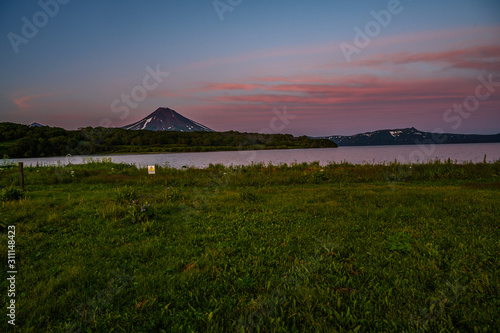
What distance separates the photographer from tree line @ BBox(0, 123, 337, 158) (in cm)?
6550

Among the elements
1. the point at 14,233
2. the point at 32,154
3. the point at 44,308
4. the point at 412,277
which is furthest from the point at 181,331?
the point at 32,154

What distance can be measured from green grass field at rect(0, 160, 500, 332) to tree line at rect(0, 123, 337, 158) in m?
41.2

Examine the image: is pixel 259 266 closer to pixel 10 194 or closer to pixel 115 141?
pixel 10 194

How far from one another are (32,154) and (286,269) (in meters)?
84.7

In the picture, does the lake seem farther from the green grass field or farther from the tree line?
the green grass field

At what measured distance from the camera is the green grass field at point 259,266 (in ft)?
12.5

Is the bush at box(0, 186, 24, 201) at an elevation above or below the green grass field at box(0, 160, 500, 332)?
above

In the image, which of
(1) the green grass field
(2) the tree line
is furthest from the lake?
(1) the green grass field

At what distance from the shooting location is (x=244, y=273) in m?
5.23

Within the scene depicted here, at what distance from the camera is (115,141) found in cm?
9812

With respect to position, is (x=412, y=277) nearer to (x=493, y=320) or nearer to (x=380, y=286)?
(x=380, y=286)

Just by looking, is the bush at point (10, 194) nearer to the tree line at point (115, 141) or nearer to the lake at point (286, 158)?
the lake at point (286, 158)

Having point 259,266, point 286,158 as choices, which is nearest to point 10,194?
point 259,266

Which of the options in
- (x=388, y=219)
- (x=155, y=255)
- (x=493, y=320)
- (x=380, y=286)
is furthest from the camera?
(x=388, y=219)
